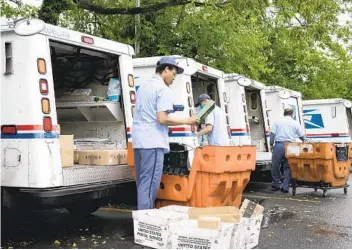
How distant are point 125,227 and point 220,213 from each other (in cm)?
230

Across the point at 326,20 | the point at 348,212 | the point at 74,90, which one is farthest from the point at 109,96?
the point at 326,20

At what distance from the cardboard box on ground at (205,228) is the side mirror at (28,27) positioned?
210cm

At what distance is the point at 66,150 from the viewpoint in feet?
19.7

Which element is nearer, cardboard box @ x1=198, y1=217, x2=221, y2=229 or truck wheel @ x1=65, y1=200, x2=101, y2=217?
cardboard box @ x1=198, y1=217, x2=221, y2=229

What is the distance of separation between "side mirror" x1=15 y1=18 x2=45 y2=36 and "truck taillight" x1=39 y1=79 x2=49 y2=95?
502 mm

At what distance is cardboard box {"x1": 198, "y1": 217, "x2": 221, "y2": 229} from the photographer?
4.41m

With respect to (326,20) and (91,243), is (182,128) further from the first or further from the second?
(326,20)

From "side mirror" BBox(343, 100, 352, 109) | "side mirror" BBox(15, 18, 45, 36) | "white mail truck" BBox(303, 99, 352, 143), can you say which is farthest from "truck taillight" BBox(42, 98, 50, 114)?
"side mirror" BBox(343, 100, 352, 109)

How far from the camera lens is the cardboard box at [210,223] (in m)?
4.41

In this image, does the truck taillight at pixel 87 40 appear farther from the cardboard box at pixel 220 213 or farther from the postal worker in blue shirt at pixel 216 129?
the cardboard box at pixel 220 213

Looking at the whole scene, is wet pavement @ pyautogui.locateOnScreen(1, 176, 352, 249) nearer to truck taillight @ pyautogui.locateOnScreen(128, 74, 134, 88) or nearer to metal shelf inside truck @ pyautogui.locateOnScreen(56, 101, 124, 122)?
metal shelf inside truck @ pyautogui.locateOnScreen(56, 101, 124, 122)

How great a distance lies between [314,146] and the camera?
9.53 meters

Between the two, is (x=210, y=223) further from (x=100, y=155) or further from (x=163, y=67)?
(x=100, y=155)

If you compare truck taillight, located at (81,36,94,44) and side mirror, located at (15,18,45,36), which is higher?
truck taillight, located at (81,36,94,44)
